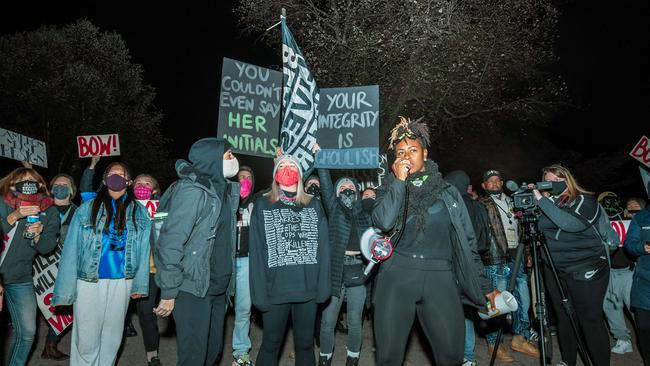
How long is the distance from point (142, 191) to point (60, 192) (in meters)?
1.17

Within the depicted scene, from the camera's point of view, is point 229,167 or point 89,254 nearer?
point 89,254

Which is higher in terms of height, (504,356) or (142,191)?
(142,191)

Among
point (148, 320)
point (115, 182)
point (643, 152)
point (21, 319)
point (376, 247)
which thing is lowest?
point (148, 320)

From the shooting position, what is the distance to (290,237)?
4176 millimetres

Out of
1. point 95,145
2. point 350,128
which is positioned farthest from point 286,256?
point 95,145

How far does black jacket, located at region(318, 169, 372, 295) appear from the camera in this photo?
5059mm

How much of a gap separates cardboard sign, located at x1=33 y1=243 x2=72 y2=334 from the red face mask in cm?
334

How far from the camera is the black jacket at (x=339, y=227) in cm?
506

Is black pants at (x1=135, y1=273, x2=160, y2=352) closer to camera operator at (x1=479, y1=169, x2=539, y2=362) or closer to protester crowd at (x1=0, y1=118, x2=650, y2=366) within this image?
protester crowd at (x1=0, y1=118, x2=650, y2=366)

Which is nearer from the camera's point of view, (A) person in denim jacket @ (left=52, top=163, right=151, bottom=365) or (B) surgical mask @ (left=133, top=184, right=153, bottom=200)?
(A) person in denim jacket @ (left=52, top=163, right=151, bottom=365)

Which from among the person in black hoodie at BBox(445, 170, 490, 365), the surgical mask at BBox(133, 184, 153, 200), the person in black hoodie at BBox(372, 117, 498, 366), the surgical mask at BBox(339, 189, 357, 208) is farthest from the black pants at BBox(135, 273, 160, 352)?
the person in black hoodie at BBox(445, 170, 490, 365)

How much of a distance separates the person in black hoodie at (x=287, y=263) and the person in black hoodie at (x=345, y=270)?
65 cm

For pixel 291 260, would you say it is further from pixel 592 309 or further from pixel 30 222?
pixel 592 309

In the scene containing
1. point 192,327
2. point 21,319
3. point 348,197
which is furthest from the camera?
point 348,197
